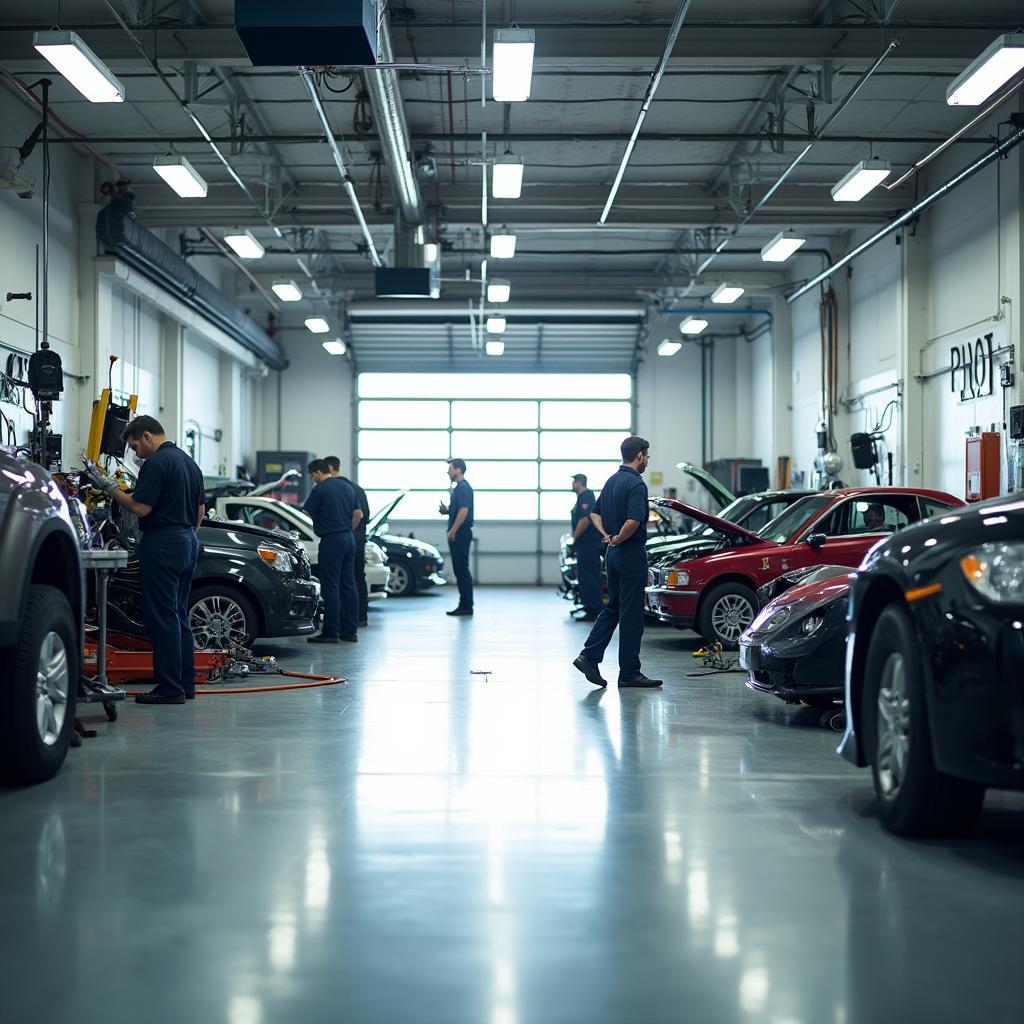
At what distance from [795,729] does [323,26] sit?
508 centimetres

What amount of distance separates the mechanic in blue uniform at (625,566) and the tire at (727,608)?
2383 millimetres

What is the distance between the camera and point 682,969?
2912mm

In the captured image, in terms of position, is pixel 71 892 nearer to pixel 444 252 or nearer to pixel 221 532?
pixel 221 532

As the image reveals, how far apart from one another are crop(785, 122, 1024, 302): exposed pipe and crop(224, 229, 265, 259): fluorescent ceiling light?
8.51m

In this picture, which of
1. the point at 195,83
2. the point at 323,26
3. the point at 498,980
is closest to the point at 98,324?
the point at 195,83

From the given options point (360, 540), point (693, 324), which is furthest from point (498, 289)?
point (360, 540)

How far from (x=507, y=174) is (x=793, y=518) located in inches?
194

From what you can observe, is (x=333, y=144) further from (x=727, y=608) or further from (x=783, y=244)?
(x=727, y=608)

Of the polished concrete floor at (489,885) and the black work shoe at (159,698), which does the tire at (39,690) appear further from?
the black work shoe at (159,698)

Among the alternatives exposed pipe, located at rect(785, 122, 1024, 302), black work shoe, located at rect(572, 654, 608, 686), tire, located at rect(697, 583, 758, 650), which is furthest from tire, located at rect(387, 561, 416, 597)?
black work shoe, located at rect(572, 654, 608, 686)

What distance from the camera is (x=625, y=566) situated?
27.5ft

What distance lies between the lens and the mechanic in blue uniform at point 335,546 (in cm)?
1154

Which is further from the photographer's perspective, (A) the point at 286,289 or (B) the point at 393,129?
(A) the point at 286,289

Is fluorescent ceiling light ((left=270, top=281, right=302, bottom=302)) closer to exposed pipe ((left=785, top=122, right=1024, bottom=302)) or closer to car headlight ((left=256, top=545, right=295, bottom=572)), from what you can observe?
exposed pipe ((left=785, top=122, right=1024, bottom=302))
